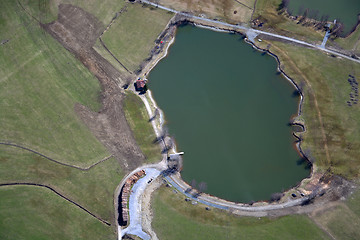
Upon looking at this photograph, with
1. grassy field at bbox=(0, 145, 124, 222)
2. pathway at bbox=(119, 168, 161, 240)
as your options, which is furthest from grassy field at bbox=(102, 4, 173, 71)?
grassy field at bbox=(0, 145, 124, 222)

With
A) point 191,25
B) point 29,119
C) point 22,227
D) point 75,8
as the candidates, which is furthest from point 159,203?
point 75,8

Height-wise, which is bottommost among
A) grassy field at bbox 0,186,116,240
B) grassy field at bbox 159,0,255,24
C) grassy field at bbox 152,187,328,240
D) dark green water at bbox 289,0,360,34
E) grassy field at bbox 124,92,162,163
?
grassy field at bbox 0,186,116,240

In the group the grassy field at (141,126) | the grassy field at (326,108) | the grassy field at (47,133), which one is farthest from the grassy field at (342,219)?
the grassy field at (47,133)

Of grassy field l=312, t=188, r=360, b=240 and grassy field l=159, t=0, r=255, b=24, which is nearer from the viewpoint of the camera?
grassy field l=312, t=188, r=360, b=240

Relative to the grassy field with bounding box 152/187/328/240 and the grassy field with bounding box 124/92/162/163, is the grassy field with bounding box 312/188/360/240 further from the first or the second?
the grassy field with bounding box 124/92/162/163

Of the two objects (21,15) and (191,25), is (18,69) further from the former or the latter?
(191,25)

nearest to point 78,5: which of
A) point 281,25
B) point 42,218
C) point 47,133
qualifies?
point 47,133

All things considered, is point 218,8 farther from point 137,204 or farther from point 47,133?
point 137,204
